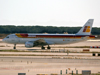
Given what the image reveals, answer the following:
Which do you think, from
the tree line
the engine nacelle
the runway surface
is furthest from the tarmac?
the tree line

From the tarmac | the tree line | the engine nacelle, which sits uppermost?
the tree line

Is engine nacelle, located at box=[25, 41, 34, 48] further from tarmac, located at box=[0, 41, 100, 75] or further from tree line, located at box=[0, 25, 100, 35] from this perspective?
tree line, located at box=[0, 25, 100, 35]

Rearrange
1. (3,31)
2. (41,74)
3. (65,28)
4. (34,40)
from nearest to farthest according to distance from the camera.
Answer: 1. (41,74)
2. (34,40)
3. (3,31)
4. (65,28)

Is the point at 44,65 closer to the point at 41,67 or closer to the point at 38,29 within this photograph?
the point at 41,67

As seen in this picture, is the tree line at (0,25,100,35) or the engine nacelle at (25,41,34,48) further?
the tree line at (0,25,100,35)

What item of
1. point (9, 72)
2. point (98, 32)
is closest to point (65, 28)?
point (98, 32)

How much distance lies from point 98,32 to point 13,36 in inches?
3901

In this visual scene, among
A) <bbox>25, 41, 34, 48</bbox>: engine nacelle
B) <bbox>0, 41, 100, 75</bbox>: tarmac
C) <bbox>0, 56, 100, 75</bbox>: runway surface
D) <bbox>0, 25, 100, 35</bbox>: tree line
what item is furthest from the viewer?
<bbox>0, 25, 100, 35</bbox>: tree line

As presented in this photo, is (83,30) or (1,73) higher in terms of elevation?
(83,30)

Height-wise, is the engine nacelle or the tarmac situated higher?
the engine nacelle

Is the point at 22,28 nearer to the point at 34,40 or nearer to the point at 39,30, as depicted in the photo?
the point at 39,30

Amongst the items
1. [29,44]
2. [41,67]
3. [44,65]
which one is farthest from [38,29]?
[41,67]

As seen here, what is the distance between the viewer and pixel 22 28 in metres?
148

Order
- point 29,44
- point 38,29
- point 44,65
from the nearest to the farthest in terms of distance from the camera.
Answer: point 44,65, point 29,44, point 38,29
